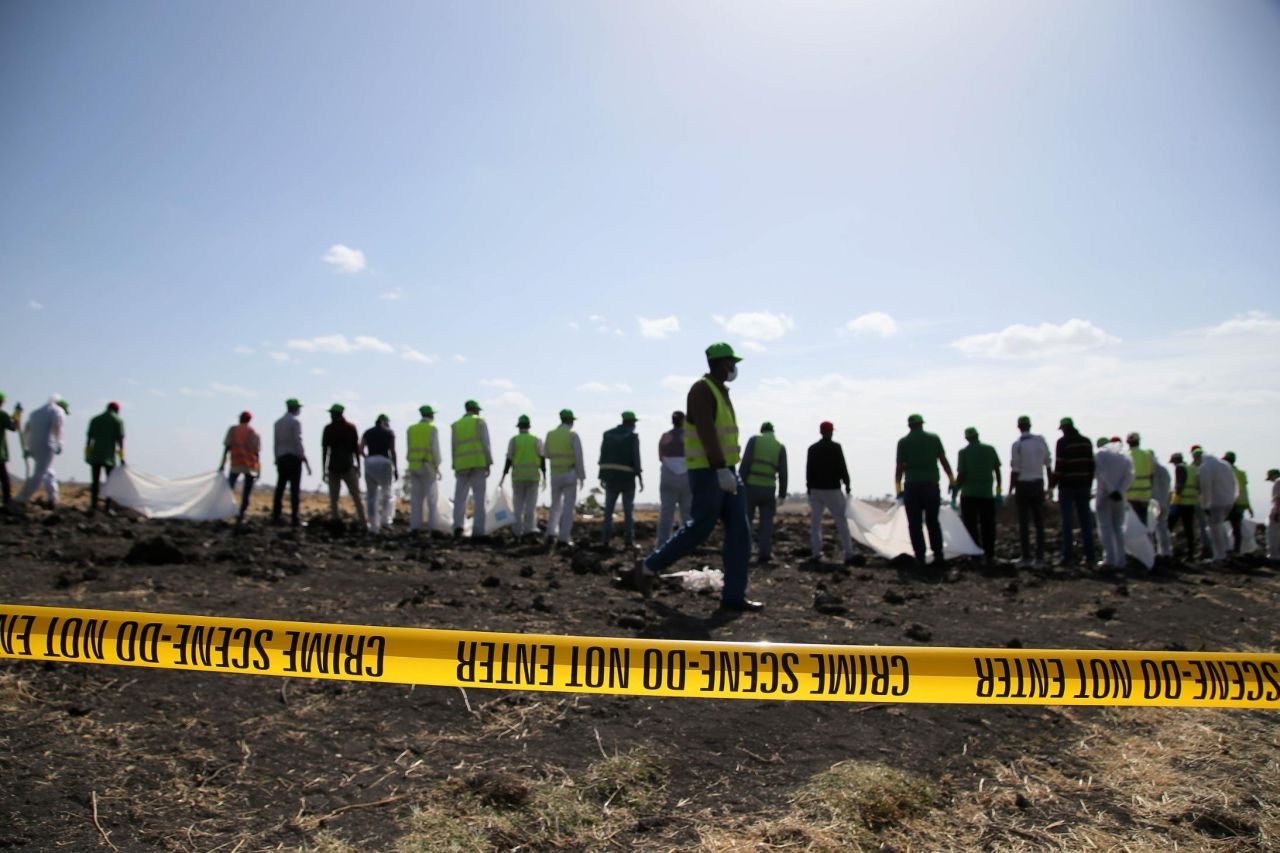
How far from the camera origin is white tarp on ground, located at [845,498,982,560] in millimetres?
11422

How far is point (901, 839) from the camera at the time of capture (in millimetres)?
3223

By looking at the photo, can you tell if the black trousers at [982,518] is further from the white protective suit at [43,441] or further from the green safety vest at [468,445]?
the white protective suit at [43,441]

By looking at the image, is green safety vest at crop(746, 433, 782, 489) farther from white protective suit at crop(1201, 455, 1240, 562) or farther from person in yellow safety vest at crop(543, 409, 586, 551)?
white protective suit at crop(1201, 455, 1240, 562)

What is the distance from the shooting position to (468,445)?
11.5 metres

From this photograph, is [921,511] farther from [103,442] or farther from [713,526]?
[103,442]

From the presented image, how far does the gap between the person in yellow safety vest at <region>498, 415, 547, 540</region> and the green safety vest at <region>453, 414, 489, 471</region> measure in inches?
17.4

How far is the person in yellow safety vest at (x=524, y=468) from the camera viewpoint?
1166 centimetres

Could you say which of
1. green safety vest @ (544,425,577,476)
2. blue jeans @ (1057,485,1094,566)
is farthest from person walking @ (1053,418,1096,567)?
green safety vest @ (544,425,577,476)

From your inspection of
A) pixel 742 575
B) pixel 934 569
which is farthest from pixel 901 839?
pixel 934 569

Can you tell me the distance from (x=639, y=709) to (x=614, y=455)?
686 centimetres

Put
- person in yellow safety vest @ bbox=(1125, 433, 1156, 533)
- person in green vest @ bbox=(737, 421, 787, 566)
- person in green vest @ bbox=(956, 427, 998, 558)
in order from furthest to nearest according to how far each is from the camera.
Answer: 1. person in yellow safety vest @ bbox=(1125, 433, 1156, 533)
2. person in green vest @ bbox=(956, 427, 998, 558)
3. person in green vest @ bbox=(737, 421, 787, 566)

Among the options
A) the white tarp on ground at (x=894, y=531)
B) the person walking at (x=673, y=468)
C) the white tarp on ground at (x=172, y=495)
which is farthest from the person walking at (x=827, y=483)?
the white tarp on ground at (x=172, y=495)

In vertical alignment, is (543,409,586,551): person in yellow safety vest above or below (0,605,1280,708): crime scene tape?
above

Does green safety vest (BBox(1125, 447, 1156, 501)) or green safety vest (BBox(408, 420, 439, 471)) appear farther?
green safety vest (BBox(1125, 447, 1156, 501))
